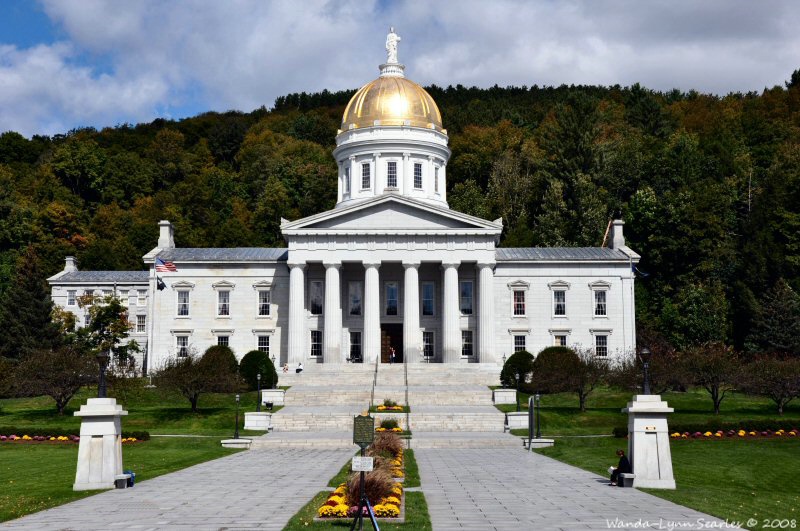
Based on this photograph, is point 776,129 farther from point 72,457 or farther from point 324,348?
point 72,457

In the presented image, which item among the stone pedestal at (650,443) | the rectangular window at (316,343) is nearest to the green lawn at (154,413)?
the rectangular window at (316,343)

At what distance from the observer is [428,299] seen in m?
67.8

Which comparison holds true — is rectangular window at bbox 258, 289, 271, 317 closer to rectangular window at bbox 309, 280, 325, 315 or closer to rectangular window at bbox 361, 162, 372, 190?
rectangular window at bbox 309, 280, 325, 315

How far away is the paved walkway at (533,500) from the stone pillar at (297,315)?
113 ft

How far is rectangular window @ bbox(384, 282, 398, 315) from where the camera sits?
67.5m

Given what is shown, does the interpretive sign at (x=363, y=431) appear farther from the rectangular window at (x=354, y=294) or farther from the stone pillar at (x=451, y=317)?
the rectangular window at (x=354, y=294)

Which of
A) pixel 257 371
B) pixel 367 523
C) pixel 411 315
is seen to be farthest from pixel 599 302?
pixel 367 523

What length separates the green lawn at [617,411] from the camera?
40.6 meters

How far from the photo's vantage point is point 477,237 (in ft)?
210

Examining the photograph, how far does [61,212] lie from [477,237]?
53951mm

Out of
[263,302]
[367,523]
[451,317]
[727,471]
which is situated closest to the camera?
[367,523]

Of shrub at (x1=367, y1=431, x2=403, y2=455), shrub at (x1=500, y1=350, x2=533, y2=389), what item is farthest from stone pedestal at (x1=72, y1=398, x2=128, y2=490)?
shrub at (x1=500, y1=350, x2=533, y2=389)

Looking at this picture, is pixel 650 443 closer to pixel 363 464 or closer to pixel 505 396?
pixel 363 464

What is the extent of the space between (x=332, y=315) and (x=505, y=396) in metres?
19.3
